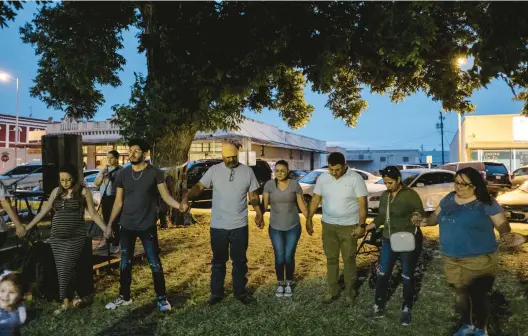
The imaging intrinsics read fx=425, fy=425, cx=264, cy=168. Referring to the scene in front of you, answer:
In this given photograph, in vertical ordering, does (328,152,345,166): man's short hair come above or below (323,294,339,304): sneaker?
above

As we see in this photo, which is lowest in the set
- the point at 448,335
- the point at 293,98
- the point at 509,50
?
the point at 448,335

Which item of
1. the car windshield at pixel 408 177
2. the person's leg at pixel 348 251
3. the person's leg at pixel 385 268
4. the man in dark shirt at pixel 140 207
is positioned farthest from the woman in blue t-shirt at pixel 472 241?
the car windshield at pixel 408 177

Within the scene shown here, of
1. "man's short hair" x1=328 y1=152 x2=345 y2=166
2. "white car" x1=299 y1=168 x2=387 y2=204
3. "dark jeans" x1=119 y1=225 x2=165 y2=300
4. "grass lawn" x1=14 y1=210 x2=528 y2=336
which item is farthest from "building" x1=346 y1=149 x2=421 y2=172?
"dark jeans" x1=119 y1=225 x2=165 y2=300

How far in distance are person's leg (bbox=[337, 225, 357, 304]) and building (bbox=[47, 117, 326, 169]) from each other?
1881 cm

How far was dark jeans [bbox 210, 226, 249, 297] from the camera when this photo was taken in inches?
207

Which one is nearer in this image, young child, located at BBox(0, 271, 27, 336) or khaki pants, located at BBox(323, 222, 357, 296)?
young child, located at BBox(0, 271, 27, 336)

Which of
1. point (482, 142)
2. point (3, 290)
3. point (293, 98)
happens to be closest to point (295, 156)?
point (482, 142)

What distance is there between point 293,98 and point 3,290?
13.3 metres

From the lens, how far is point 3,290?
3209 millimetres

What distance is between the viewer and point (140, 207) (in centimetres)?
504

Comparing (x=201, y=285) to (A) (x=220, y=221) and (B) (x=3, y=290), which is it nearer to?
(A) (x=220, y=221)

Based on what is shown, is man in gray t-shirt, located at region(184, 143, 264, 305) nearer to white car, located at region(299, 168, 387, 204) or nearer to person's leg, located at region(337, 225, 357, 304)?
person's leg, located at region(337, 225, 357, 304)

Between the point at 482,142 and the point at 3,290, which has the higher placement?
the point at 482,142

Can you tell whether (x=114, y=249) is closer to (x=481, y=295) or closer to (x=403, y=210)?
(x=403, y=210)
